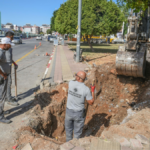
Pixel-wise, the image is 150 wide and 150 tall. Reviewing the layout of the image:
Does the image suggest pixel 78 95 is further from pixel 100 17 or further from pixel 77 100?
pixel 100 17

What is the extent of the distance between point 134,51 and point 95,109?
2.86 m

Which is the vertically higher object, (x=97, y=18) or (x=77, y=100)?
(x=97, y=18)

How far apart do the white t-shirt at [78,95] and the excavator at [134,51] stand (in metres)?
3.53

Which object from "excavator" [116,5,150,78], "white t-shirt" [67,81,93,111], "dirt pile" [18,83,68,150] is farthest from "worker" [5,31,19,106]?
"excavator" [116,5,150,78]

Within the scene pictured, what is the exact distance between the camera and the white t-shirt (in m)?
3.85

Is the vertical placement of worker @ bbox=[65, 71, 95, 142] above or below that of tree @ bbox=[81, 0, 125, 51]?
below

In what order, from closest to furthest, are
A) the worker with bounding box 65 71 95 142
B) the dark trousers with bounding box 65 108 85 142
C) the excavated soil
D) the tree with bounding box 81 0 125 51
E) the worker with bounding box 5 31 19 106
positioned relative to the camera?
the worker with bounding box 65 71 95 142
the dark trousers with bounding box 65 108 85 142
the excavated soil
the worker with bounding box 5 31 19 106
the tree with bounding box 81 0 125 51

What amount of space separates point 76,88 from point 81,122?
83cm

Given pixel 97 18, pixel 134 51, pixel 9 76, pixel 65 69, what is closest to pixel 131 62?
pixel 134 51

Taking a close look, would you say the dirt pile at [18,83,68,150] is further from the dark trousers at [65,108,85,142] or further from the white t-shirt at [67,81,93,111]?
the white t-shirt at [67,81,93,111]

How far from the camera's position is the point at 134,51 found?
729 cm

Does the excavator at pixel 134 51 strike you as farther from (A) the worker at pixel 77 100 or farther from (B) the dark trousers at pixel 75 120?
(B) the dark trousers at pixel 75 120

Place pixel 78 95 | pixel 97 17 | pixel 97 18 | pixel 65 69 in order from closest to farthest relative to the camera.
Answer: pixel 78 95, pixel 65 69, pixel 97 18, pixel 97 17

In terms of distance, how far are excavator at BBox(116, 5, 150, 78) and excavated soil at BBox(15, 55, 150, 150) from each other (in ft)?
3.83
